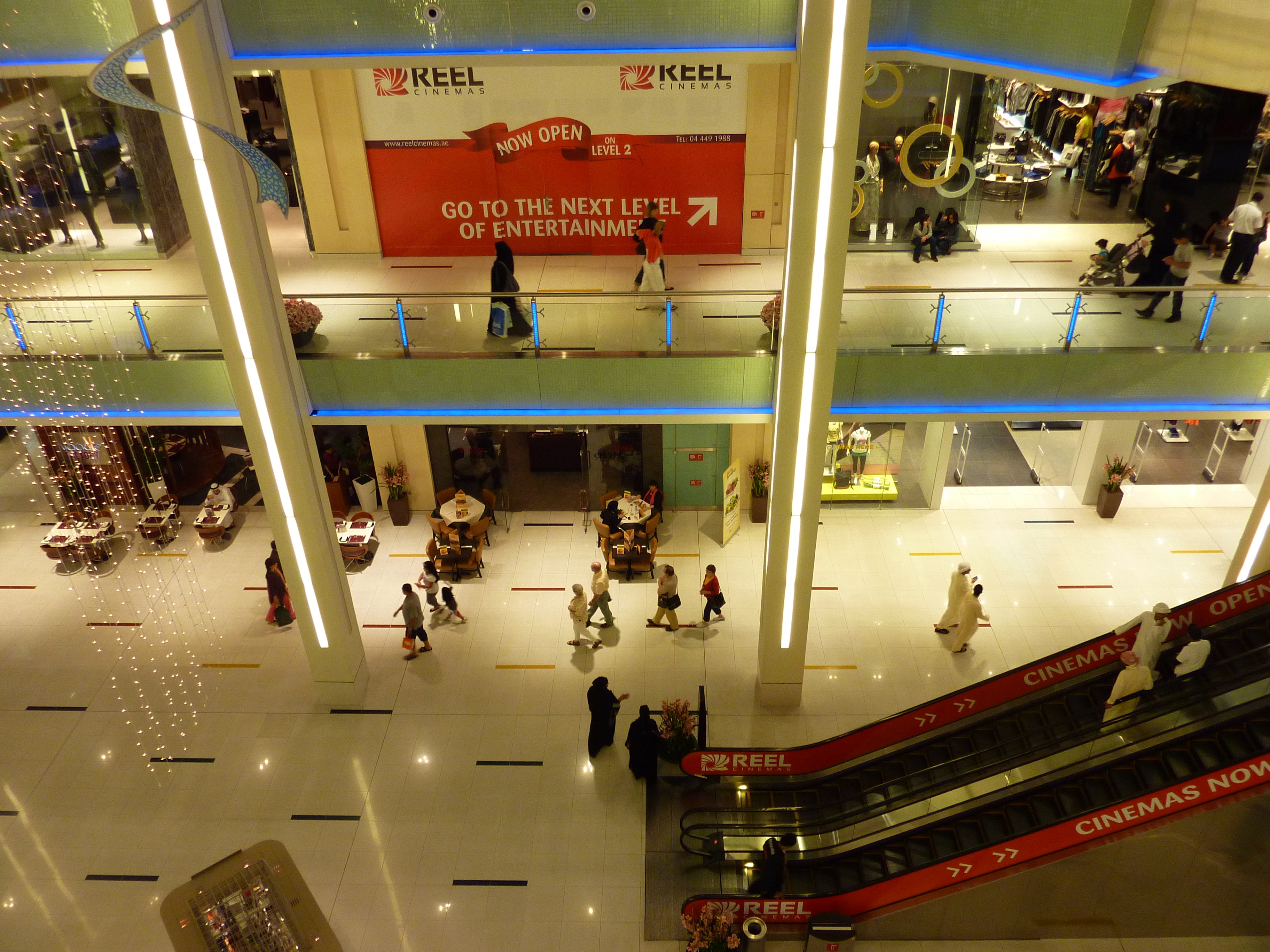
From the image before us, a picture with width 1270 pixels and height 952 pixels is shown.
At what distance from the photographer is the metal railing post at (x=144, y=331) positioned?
1079cm

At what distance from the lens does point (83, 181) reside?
13.0 metres

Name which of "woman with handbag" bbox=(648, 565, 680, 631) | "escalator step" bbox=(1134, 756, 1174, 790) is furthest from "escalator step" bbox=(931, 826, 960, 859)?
"woman with handbag" bbox=(648, 565, 680, 631)

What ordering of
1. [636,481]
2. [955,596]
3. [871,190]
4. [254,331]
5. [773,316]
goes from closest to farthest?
[254,331] < [773,316] < [955,596] < [871,190] < [636,481]

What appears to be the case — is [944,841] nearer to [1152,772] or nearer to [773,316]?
[1152,772]

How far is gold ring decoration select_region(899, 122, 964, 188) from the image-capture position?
43.4 feet

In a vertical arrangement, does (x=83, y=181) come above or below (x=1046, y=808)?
above

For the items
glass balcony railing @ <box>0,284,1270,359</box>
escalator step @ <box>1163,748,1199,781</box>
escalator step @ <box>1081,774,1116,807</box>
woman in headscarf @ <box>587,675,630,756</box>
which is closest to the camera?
escalator step @ <box>1163,748,1199,781</box>

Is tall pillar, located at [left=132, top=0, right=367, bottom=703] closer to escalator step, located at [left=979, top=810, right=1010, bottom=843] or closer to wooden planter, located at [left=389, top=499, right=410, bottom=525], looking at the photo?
wooden planter, located at [left=389, top=499, right=410, bottom=525]

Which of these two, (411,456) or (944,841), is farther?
(411,456)

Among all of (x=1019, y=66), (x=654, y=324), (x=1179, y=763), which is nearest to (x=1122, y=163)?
(x=1019, y=66)

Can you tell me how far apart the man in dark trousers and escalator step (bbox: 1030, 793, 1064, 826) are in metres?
2.41

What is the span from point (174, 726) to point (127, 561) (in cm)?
392

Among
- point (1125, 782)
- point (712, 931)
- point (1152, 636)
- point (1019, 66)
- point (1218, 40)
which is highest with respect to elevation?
point (1218, 40)

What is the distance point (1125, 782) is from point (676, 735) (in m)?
4.60
